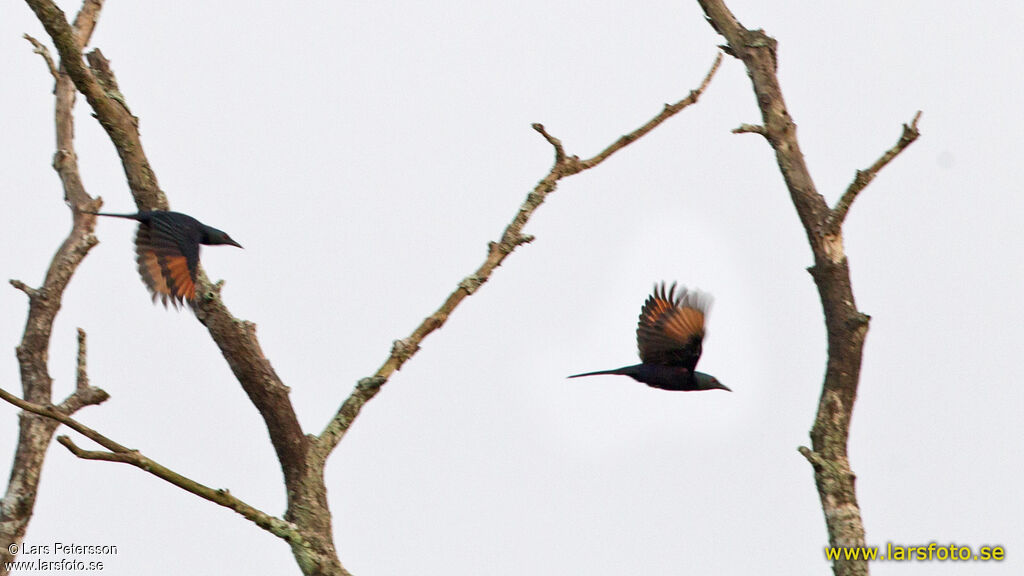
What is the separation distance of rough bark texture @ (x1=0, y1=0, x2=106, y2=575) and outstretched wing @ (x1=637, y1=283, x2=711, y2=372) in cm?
365

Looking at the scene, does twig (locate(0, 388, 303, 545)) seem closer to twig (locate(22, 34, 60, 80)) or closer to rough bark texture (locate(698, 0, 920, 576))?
rough bark texture (locate(698, 0, 920, 576))

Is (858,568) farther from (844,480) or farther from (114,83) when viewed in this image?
(114,83)

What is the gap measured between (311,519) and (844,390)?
2.46 m

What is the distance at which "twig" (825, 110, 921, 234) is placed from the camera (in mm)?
5648

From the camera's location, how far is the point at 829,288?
568 centimetres

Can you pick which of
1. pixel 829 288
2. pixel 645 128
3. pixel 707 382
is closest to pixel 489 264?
pixel 645 128

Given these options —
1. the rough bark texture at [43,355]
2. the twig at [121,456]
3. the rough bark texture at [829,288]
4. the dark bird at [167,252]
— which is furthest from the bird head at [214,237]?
the rough bark texture at [829,288]

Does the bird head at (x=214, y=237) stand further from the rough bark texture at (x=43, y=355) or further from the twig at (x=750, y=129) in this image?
the twig at (x=750, y=129)

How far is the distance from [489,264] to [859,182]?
1.79 meters

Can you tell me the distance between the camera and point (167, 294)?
6.48m

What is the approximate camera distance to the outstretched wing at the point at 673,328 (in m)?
8.73

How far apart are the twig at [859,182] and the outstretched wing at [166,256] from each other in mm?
3078

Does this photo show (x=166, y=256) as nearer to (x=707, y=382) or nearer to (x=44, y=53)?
(x=44, y=53)

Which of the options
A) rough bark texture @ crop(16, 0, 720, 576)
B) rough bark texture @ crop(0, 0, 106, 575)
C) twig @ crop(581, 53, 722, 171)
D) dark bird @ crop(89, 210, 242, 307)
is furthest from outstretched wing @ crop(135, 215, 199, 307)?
twig @ crop(581, 53, 722, 171)
